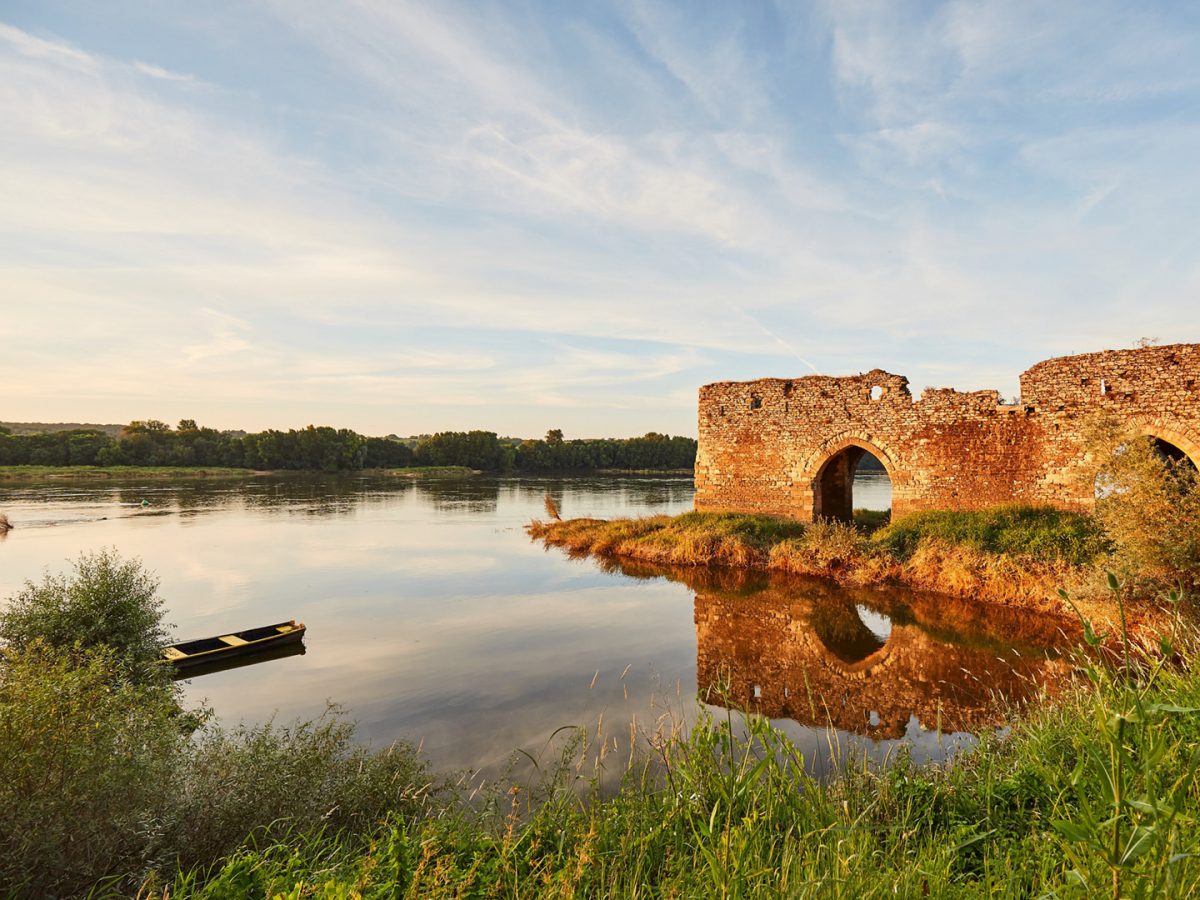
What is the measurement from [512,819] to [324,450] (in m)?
76.5

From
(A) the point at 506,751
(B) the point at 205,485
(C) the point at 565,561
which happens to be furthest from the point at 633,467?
(A) the point at 506,751

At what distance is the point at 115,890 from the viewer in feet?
12.5

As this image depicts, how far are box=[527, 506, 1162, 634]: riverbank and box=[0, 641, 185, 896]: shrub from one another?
12303 mm

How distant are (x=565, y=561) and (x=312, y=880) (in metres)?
16.5

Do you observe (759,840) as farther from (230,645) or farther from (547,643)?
(230,645)

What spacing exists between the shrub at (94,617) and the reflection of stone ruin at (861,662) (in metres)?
7.96

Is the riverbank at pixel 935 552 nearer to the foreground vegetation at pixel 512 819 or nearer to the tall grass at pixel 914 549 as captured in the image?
the tall grass at pixel 914 549

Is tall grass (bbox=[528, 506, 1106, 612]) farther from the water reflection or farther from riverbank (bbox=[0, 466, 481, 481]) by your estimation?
riverbank (bbox=[0, 466, 481, 481])

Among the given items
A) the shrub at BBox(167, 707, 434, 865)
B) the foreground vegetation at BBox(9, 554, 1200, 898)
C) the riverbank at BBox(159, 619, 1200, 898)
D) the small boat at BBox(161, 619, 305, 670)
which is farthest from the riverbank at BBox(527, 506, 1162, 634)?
the shrub at BBox(167, 707, 434, 865)

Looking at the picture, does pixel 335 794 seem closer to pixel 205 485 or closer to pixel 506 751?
pixel 506 751

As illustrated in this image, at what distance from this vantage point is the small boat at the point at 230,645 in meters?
10.3

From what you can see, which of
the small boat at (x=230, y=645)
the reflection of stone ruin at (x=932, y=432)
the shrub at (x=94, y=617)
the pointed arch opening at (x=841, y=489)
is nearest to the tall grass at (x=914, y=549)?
the reflection of stone ruin at (x=932, y=432)

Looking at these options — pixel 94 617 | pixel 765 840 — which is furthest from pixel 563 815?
pixel 94 617

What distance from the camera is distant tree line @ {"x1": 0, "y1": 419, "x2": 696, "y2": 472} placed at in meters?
63.5
